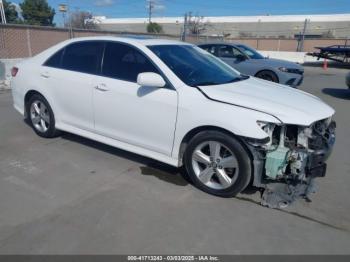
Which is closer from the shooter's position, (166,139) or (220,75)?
(166,139)

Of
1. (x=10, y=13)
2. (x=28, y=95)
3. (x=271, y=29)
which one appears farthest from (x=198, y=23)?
(x=28, y=95)

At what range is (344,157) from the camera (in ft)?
15.9

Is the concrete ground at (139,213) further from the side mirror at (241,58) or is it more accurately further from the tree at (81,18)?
the tree at (81,18)

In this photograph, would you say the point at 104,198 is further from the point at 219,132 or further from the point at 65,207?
the point at 219,132

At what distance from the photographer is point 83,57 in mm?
4523

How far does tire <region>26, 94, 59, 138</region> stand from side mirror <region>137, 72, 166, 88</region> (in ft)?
6.85

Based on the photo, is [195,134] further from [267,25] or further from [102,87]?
[267,25]

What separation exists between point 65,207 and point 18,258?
759mm

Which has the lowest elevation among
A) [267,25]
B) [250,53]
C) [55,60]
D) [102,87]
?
[102,87]

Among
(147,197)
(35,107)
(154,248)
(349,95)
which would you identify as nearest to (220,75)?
(147,197)

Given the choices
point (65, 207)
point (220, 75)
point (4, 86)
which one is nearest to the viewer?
point (65, 207)

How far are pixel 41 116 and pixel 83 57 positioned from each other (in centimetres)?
135

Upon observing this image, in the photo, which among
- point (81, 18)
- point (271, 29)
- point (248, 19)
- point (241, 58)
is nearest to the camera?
point (241, 58)

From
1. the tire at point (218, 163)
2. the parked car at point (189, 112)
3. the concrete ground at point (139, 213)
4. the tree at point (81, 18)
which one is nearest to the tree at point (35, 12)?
the tree at point (81, 18)
